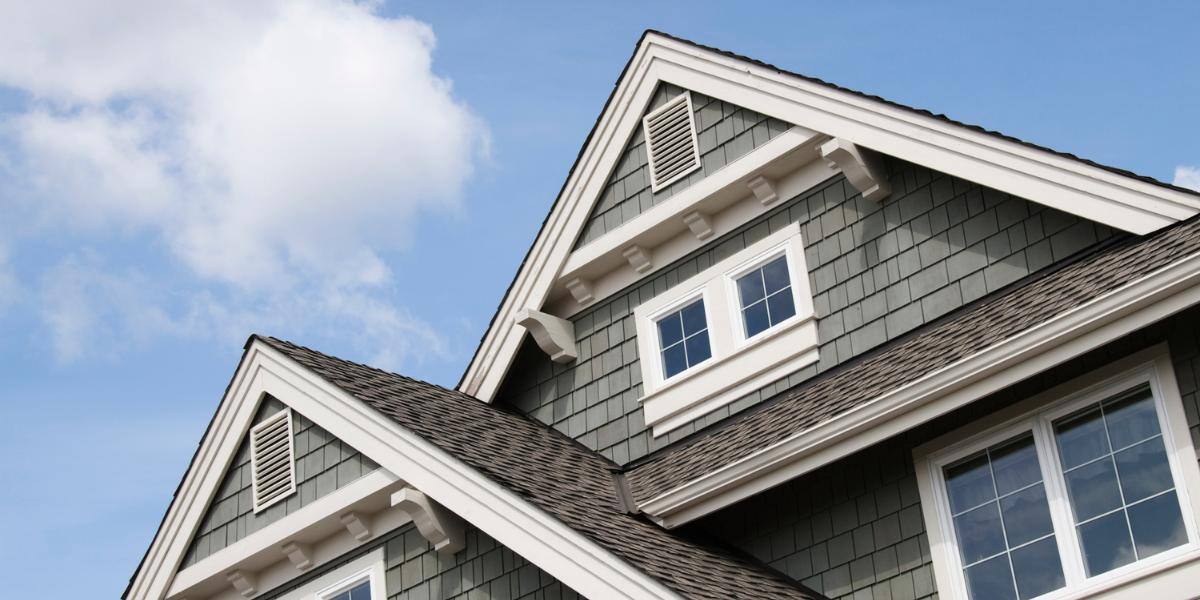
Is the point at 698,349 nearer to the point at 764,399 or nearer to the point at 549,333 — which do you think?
the point at 764,399

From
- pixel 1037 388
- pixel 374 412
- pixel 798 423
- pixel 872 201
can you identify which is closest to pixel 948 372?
pixel 1037 388

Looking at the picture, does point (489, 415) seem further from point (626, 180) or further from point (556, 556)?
point (556, 556)


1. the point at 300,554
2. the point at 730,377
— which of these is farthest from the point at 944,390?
the point at 300,554

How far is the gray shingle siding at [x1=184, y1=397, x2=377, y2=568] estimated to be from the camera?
13.3m

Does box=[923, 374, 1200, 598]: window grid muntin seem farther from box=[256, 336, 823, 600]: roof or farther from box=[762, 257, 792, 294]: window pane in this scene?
box=[762, 257, 792, 294]: window pane

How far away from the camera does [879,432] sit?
11.1 metres

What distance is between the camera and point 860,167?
13078 mm

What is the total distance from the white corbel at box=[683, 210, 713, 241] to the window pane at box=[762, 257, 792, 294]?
2.35 feet

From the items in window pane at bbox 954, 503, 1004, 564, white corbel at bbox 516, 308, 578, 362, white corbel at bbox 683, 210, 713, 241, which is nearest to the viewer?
window pane at bbox 954, 503, 1004, 564

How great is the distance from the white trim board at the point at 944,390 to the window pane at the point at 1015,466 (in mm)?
578

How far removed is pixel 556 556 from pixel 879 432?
2544 mm

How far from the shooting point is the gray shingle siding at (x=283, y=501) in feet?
43.7

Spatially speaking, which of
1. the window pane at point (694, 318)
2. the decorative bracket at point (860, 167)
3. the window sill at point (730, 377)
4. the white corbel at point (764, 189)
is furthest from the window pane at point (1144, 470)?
the window pane at point (694, 318)

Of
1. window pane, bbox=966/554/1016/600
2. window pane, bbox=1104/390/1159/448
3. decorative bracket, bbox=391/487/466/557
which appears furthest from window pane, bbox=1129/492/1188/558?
decorative bracket, bbox=391/487/466/557
